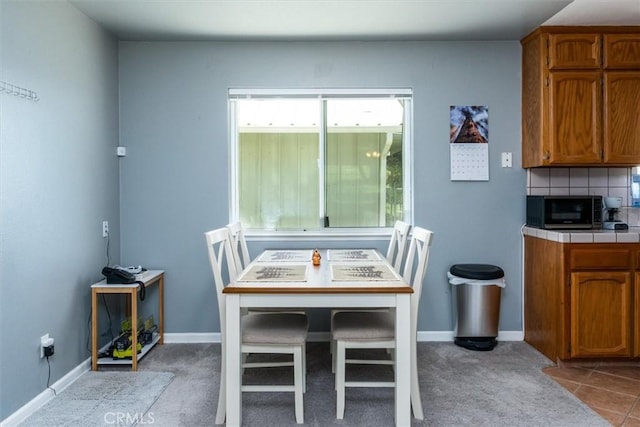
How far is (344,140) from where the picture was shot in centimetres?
336

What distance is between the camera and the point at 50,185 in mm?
2342

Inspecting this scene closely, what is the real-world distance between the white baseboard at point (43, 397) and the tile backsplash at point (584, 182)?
3.48 meters

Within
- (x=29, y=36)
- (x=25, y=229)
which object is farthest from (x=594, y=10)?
(x=25, y=229)

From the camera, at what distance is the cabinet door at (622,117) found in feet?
9.50

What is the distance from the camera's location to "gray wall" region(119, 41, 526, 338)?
10.5 feet

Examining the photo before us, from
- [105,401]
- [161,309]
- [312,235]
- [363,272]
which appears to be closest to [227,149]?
[312,235]

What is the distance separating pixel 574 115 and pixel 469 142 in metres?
0.72


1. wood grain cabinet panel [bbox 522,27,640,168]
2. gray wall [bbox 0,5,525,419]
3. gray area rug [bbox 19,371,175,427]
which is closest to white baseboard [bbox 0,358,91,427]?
gray area rug [bbox 19,371,175,427]

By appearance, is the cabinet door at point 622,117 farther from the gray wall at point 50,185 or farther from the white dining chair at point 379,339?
the gray wall at point 50,185

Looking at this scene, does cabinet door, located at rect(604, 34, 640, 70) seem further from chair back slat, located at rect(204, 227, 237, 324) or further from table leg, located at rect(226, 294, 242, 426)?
table leg, located at rect(226, 294, 242, 426)

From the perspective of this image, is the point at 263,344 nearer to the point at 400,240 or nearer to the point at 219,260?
the point at 219,260

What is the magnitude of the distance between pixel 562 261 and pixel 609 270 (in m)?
0.32

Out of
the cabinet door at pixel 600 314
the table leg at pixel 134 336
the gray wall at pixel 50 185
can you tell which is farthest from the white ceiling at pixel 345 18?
the table leg at pixel 134 336

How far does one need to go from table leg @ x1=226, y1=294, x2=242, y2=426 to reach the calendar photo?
212 centimetres
